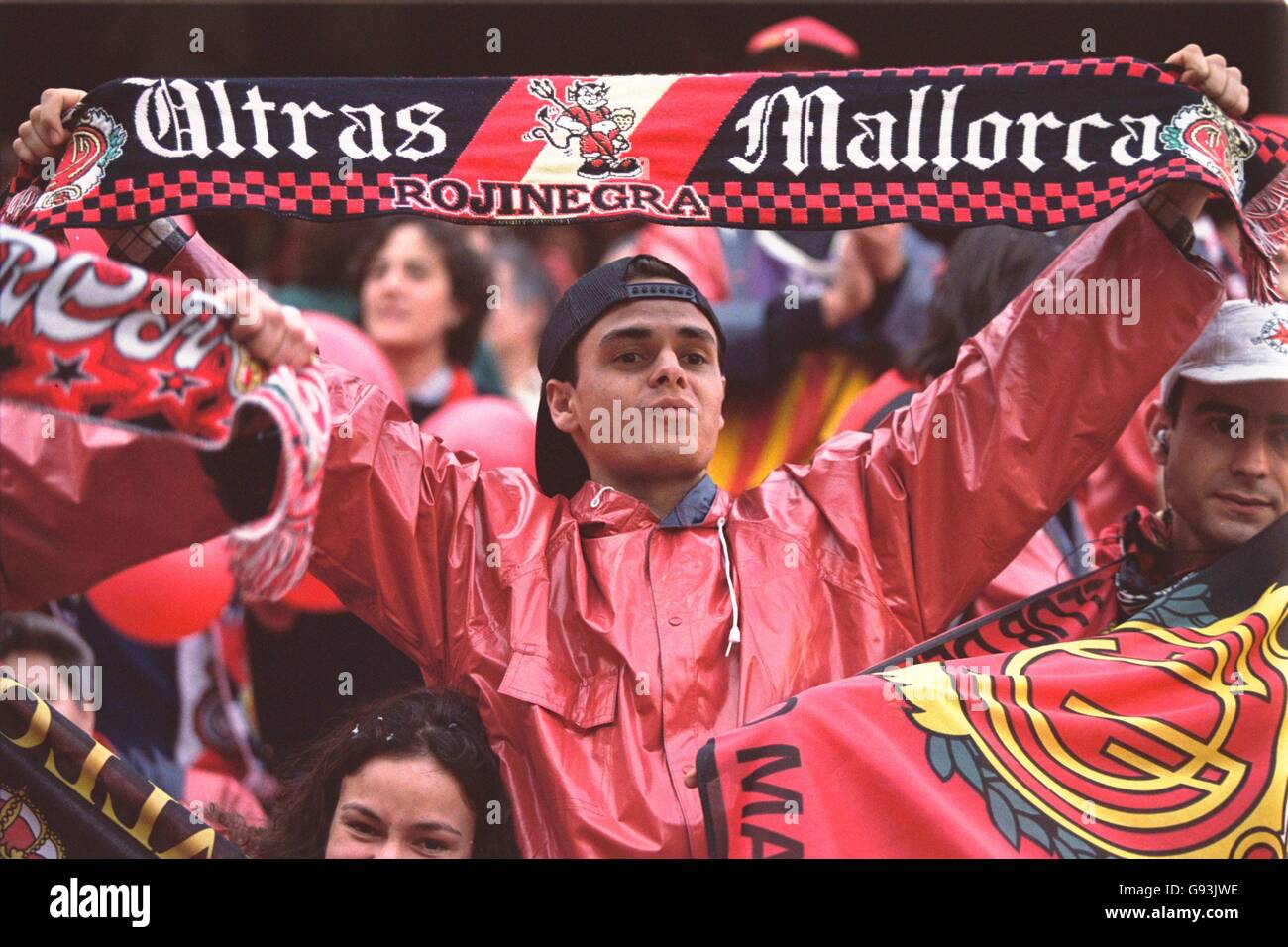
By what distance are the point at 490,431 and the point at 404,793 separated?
4.65 ft

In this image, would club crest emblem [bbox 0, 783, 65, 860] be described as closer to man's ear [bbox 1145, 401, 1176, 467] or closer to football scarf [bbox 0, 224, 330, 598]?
football scarf [bbox 0, 224, 330, 598]

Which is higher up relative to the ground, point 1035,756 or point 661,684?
point 661,684

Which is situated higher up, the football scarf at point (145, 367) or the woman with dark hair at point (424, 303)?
the woman with dark hair at point (424, 303)

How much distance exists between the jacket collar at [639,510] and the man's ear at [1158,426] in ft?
2.89

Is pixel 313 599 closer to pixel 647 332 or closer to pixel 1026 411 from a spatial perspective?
pixel 647 332

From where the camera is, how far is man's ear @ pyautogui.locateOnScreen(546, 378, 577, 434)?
11.3ft

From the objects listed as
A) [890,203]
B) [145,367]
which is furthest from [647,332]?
[145,367]

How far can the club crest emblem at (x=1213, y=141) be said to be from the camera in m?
3.07

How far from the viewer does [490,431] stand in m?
4.18

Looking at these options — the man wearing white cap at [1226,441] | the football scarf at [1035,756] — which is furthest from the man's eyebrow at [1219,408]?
the football scarf at [1035,756]

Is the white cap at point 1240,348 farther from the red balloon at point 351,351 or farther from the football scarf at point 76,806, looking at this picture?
the football scarf at point 76,806

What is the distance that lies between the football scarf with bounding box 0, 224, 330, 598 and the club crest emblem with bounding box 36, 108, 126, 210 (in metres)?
0.56
